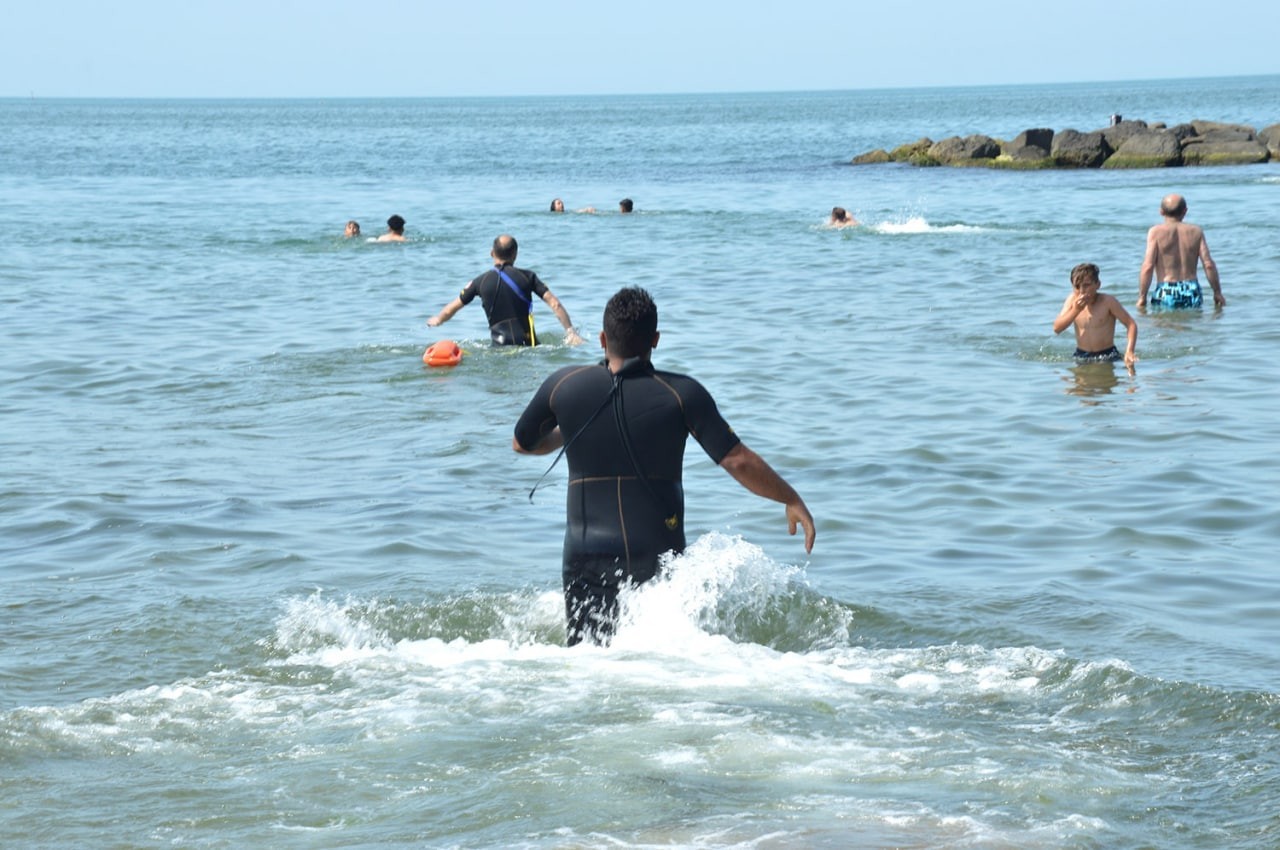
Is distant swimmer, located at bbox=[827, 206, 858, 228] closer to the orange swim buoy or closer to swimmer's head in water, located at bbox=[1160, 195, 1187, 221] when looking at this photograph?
swimmer's head in water, located at bbox=[1160, 195, 1187, 221]

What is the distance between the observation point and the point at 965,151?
57.8 meters

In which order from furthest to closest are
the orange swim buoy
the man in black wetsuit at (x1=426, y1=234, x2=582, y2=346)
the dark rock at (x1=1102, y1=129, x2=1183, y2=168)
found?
1. the dark rock at (x1=1102, y1=129, x2=1183, y2=168)
2. the orange swim buoy
3. the man in black wetsuit at (x1=426, y1=234, x2=582, y2=346)

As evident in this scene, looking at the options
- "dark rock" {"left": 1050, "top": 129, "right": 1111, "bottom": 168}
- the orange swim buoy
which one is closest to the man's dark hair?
the orange swim buoy

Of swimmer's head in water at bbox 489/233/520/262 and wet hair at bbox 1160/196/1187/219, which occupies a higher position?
wet hair at bbox 1160/196/1187/219

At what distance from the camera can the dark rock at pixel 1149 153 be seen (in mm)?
51688

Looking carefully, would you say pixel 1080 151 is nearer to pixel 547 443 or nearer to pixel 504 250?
pixel 504 250

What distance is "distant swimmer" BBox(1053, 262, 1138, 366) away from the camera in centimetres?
1418

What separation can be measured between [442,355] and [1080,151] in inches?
1630

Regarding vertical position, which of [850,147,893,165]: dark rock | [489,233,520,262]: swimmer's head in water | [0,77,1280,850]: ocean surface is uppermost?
[850,147,893,165]: dark rock

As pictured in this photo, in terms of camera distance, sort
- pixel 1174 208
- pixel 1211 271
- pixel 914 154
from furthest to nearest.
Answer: pixel 914 154 < pixel 1211 271 < pixel 1174 208

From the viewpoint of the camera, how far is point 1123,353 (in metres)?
15.4

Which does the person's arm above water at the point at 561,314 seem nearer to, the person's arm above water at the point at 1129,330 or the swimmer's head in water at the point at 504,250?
the swimmer's head in water at the point at 504,250

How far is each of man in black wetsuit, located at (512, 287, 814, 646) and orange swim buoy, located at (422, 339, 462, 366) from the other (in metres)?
8.97

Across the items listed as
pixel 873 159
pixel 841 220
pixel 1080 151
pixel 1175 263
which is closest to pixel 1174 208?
pixel 1175 263
